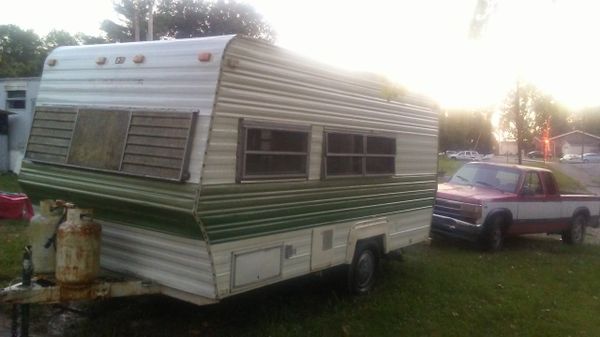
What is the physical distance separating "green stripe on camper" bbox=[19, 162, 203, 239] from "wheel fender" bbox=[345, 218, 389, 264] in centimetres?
239

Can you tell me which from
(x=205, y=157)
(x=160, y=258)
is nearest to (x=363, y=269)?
(x=160, y=258)

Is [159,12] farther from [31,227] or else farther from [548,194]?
[31,227]

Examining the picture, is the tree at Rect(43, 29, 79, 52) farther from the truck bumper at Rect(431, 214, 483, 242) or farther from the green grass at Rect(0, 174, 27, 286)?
the truck bumper at Rect(431, 214, 483, 242)

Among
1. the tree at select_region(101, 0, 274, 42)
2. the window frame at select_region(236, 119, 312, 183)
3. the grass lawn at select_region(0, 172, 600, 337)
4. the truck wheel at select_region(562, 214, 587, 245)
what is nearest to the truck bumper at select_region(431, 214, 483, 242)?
the grass lawn at select_region(0, 172, 600, 337)

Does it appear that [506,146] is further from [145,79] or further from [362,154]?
[145,79]

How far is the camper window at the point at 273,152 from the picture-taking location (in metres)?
5.03

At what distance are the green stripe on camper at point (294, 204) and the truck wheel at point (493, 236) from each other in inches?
123

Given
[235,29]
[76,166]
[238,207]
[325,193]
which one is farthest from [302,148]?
[235,29]

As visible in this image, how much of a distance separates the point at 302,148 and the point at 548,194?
7.74 m

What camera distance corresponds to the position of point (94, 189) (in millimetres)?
5246

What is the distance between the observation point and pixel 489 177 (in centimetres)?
1150

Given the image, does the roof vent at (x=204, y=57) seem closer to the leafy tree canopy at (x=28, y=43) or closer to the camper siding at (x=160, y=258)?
the camper siding at (x=160, y=258)

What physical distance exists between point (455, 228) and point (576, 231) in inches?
148

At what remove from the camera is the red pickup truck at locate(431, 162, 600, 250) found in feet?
34.2
